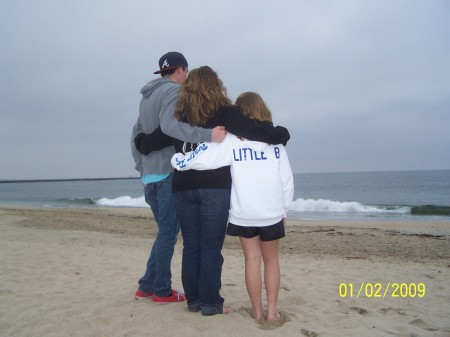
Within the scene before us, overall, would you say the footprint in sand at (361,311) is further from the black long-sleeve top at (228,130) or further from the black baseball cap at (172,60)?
the black baseball cap at (172,60)

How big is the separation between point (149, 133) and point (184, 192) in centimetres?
74

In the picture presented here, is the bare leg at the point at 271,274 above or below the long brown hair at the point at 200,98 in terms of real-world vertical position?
below

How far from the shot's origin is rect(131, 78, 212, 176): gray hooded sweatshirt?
8.60 feet

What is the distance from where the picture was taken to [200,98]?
2.65 metres

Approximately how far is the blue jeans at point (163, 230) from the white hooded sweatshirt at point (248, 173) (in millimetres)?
417

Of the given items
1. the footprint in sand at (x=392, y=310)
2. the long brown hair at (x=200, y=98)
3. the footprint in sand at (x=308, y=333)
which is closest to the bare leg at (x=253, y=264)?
the footprint in sand at (x=308, y=333)

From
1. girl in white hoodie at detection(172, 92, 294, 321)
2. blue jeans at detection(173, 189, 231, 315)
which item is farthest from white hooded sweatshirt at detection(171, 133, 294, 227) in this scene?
blue jeans at detection(173, 189, 231, 315)

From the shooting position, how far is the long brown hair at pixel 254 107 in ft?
8.64

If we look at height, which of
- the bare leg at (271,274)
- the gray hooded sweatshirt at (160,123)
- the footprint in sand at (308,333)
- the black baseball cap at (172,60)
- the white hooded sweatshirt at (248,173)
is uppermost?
the black baseball cap at (172,60)

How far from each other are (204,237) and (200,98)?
3.37ft

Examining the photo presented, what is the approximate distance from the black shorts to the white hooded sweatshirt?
31 millimetres
